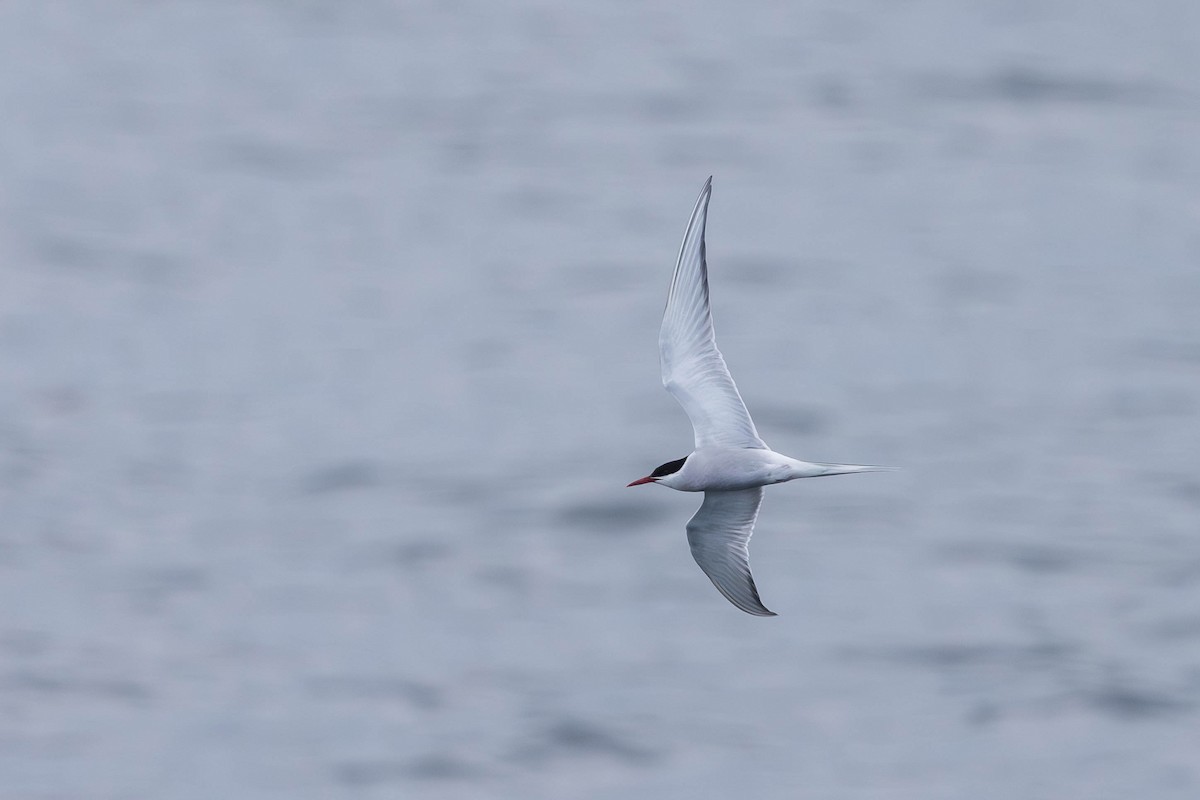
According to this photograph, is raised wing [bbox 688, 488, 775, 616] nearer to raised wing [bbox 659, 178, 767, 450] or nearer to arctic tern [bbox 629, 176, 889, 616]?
arctic tern [bbox 629, 176, 889, 616]

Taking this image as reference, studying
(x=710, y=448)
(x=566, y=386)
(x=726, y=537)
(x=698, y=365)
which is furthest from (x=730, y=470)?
(x=566, y=386)

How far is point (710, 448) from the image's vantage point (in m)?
9.25

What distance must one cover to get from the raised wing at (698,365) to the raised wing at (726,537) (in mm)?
396

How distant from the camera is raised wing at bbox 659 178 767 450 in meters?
9.36

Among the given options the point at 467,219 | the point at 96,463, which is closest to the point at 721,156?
the point at 467,219

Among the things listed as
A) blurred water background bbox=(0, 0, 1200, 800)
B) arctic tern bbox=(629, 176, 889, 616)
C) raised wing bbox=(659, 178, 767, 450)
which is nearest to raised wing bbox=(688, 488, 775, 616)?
arctic tern bbox=(629, 176, 889, 616)

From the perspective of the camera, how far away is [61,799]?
1245 cm

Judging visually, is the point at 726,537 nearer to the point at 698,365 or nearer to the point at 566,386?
the point at 698,365

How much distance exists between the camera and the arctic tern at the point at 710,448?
916cm

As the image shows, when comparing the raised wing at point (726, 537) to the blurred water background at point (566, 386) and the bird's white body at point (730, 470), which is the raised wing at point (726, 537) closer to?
the bird's white body at point (730, 470)

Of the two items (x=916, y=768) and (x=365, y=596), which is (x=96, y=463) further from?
(x=916, y=768)

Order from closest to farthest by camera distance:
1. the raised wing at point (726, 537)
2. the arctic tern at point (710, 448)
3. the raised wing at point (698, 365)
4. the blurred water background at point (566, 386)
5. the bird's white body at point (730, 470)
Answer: the bird's white body at point (730, 470), the arctic tern at point (710, 448), the raised wing at point (698, 365), the raised wing at point (726, 537), the blurred water background at point (566, 386)

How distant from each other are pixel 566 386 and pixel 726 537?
26.1 feet

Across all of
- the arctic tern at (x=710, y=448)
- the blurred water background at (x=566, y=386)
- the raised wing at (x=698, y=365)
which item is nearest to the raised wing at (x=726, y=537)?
the arctic tern at (x=710, y=448)
